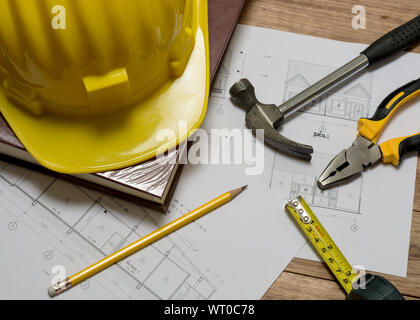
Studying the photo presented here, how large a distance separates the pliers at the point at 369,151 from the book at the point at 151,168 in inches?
8.2

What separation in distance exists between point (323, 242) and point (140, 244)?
0.24m

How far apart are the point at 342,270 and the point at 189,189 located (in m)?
0.23

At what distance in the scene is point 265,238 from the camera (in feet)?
2.16

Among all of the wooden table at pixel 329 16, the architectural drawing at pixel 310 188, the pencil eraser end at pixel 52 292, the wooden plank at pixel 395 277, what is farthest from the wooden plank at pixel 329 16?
the pencil eraser end at pixel 52 292

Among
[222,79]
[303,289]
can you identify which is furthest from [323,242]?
[222,79]

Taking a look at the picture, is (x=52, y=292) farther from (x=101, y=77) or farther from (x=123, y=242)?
(x=101, y=77)

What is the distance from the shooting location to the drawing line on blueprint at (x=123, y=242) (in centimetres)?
64

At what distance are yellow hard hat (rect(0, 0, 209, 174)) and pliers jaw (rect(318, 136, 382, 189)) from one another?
0.19 meters

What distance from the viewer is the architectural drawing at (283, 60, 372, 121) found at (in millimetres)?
723

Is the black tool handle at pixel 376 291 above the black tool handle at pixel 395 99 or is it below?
below

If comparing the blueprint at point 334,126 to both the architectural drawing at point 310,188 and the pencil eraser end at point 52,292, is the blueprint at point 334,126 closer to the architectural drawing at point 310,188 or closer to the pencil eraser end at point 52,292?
the architectural drawing at point 310,188

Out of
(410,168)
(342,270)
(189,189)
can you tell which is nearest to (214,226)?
(189,189)

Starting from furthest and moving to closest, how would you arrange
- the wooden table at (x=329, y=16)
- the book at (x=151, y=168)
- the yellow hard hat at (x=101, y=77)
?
1. the wooden table at (x=329, y=16)
2. the book at (x=151, y=168)
3. the yellow hard hat at (x=101, y=77)

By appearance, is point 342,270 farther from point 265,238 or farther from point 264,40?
point 264,40
